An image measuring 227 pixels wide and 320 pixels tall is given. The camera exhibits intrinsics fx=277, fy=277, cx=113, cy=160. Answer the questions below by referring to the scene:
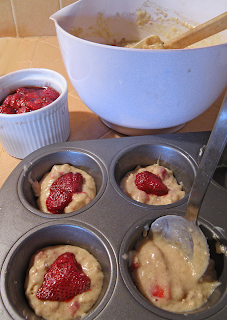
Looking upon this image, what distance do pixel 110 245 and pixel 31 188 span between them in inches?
12.9

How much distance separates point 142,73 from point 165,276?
52cm

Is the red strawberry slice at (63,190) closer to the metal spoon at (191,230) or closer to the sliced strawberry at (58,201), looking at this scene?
the sliced strawberry at (58,201)

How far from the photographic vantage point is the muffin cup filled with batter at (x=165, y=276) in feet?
2.09

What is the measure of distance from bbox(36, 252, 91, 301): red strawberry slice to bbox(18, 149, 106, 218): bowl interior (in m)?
0.20

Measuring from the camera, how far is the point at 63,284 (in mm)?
656

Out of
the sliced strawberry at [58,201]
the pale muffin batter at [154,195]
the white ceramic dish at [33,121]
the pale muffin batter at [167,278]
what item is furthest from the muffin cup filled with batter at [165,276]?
the white ceramic dish at [33,121]

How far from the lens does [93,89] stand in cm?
83

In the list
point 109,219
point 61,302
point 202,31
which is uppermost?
point 202,31

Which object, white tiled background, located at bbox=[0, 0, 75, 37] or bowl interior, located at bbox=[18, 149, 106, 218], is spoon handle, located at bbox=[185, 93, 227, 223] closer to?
bowl interior, located at bbox=[18, 149, 106, 218]

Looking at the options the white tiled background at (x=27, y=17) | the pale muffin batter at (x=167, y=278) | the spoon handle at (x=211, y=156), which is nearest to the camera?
the spoon handle at (x=211, y=156)

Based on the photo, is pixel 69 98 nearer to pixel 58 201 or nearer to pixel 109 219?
pixel 58 201

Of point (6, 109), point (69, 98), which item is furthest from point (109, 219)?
point (69, 98)

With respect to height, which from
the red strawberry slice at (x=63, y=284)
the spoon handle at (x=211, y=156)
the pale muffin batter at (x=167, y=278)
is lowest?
the red strawberry slice at (x=63, y=284)

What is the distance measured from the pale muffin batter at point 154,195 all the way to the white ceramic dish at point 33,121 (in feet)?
0.98
